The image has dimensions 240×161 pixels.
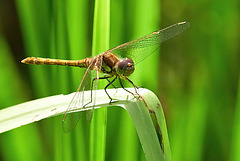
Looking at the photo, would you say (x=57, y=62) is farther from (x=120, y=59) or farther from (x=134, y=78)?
(x=134, y=78)

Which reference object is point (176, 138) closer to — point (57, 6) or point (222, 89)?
point (222, 89)

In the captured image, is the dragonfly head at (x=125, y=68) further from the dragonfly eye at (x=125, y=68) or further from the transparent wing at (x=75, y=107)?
the transparent wing at (x=75, y=107)

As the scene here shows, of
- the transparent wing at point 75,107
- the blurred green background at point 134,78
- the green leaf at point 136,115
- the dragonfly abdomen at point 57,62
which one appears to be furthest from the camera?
the dragonfly abdomen at point 57,62

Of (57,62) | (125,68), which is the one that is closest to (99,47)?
(125,68)

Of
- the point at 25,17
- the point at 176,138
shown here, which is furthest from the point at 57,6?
the point at 176,138

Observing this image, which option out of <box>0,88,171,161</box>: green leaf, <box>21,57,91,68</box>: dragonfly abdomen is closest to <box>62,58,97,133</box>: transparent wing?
<box>0,88,171,161</box>: green leaf

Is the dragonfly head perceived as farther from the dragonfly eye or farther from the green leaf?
the green leaf

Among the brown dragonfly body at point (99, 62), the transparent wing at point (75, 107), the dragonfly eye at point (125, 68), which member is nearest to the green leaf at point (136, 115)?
the transparent wing at point (75, 107)
